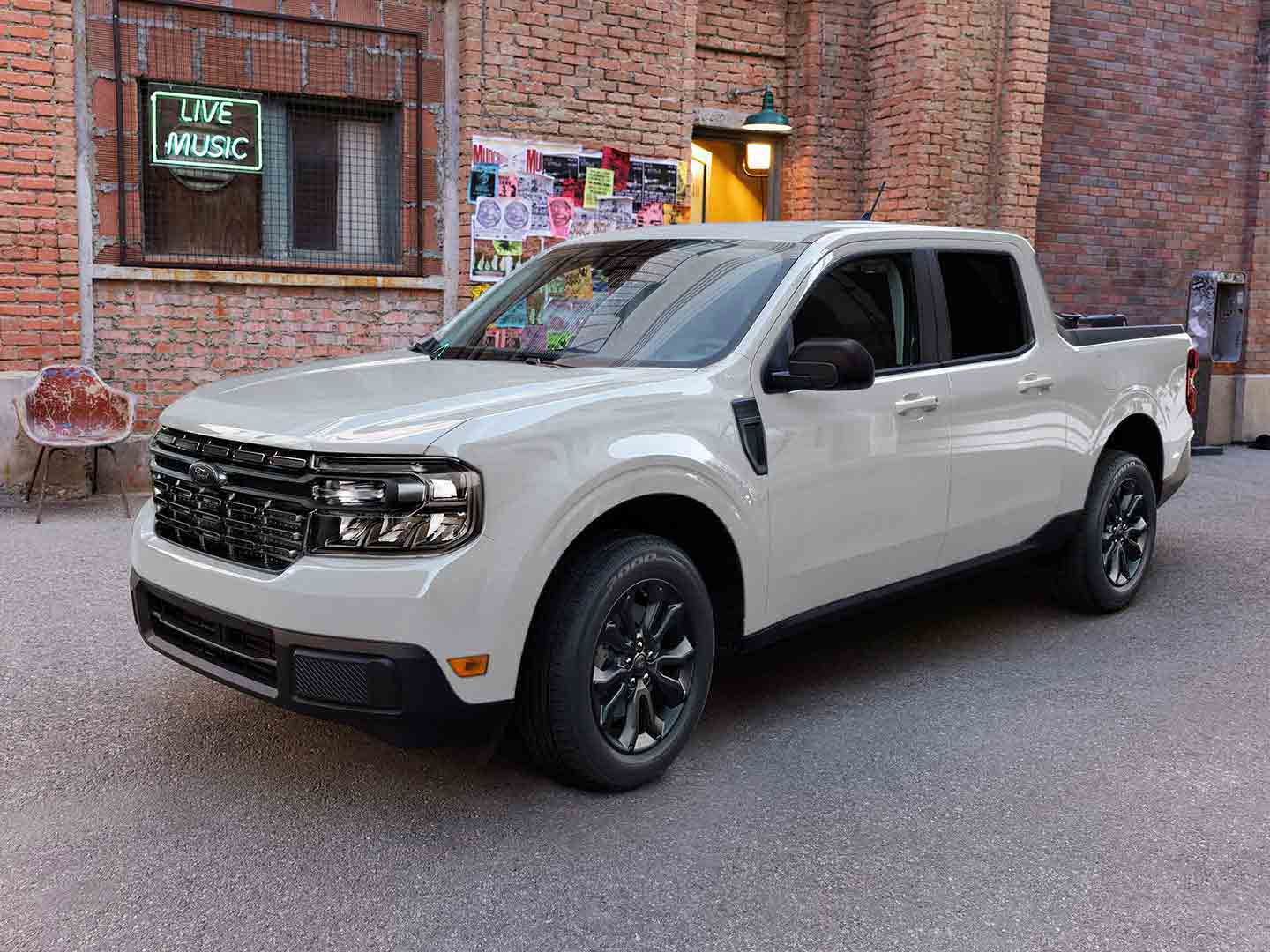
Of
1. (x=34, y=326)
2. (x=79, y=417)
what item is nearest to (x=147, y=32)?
(x=34, y=326)

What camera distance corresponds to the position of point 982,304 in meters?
5.42

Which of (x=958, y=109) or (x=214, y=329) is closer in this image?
(x=214, y=329)

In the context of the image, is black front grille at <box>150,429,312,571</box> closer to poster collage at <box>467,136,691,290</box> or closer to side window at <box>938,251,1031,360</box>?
side window at <box>938,251,1031,360</box>

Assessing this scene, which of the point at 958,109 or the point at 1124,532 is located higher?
the point at 958,109

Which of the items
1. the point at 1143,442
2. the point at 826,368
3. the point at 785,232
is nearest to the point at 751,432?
the point at 826,368

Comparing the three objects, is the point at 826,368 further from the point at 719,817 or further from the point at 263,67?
the point at 263,67

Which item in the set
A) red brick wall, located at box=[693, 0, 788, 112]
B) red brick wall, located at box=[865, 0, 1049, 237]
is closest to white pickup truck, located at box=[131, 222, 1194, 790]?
red brick wall, located at box=[865, 0, 1049, 237]

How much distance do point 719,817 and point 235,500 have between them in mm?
1752

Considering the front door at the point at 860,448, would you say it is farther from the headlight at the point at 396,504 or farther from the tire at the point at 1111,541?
the tire at the point at 1111,541

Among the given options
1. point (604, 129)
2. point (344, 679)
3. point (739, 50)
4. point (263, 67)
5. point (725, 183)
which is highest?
point (739, 50)

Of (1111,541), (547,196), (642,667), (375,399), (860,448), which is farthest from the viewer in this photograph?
(547,196)

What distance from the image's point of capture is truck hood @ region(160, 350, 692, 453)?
3502mm

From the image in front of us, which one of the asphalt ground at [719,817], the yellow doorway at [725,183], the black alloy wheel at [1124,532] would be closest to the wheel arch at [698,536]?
the asphalt ground at [719,817]

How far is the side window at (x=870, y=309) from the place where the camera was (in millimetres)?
4621
